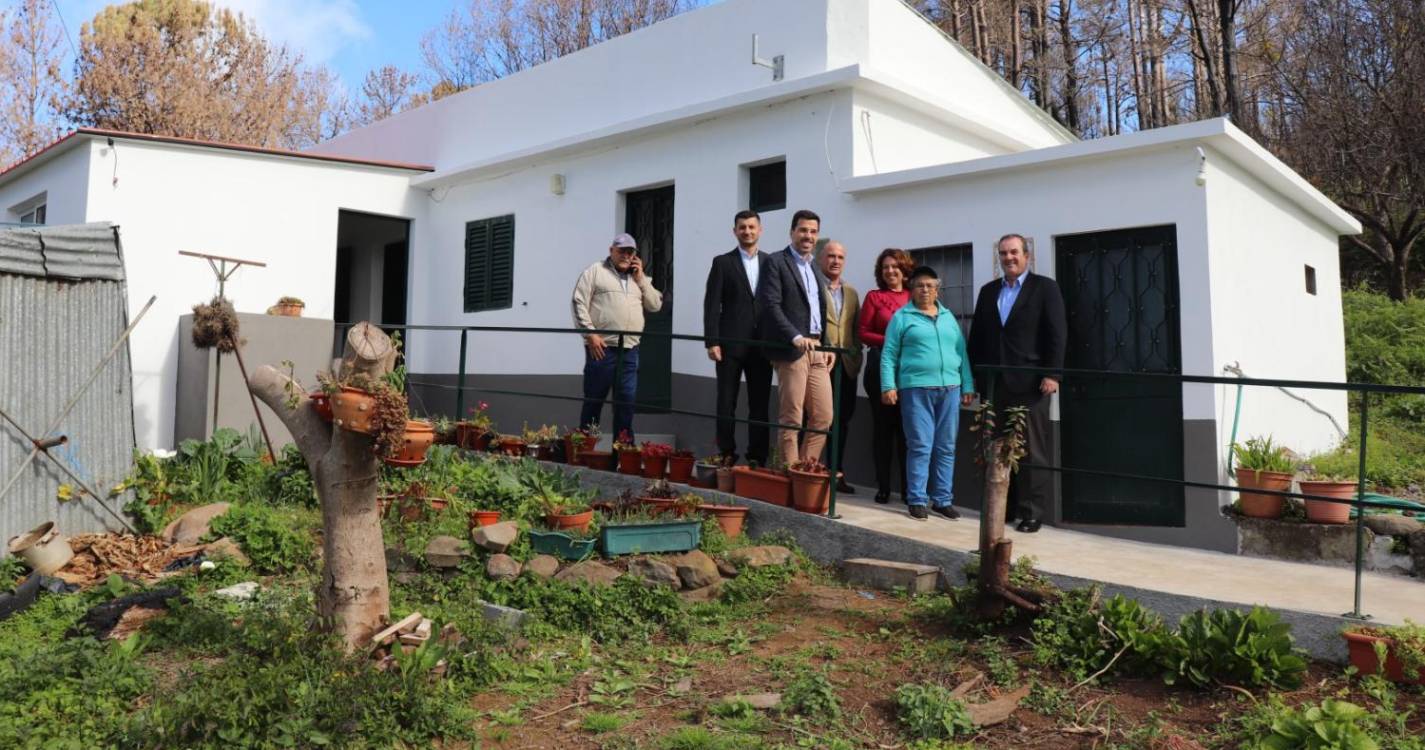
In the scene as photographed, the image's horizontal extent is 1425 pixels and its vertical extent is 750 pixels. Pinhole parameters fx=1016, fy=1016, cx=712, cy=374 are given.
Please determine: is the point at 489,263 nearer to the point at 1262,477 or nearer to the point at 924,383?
→ the point at 924,383

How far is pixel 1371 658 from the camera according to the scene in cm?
412

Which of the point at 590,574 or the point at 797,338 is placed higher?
the point at 797,338

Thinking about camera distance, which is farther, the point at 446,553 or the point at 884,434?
the point at 884,434

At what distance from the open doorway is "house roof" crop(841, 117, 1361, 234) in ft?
22.6

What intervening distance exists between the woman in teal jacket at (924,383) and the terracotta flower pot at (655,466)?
1685 millimetres

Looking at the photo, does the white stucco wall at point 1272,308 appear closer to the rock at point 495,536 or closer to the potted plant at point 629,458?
the potted plant at point 629,458

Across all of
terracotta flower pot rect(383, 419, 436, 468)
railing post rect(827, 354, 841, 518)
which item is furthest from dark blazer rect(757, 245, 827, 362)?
terracotta flower pot rect(383, 419, 436, 468)

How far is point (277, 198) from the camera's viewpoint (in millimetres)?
11023

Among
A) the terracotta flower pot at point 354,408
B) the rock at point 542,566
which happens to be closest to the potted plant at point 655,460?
the rock at point 542,566

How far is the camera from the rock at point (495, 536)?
570 cm

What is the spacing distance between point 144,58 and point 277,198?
18.4 meters

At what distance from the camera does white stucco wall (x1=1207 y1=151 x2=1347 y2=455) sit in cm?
685

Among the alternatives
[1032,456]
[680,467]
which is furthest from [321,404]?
[1032,456]

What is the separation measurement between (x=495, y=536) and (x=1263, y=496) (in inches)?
187
